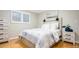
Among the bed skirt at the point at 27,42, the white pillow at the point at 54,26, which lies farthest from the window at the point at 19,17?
the white pillow at the point at 54,26

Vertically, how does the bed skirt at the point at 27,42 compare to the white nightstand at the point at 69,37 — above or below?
below

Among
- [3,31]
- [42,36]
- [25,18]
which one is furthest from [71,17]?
[3,31]

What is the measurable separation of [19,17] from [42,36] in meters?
0.49

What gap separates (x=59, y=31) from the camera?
4.78ft

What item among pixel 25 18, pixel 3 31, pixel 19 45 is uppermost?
pixel 25 18

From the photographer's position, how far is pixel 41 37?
1413mm

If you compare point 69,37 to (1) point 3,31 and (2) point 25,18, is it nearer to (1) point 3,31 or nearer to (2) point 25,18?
(2) point 25,18

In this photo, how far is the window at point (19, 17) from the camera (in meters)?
1.40

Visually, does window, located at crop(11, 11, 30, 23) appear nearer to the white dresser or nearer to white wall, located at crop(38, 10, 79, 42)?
the white dresser

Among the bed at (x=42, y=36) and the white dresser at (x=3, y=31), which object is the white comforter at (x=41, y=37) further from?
the white dresser at (x=3, y=31)

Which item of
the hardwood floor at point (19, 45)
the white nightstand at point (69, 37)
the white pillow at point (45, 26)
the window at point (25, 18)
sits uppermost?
the window at point (25, 18)
